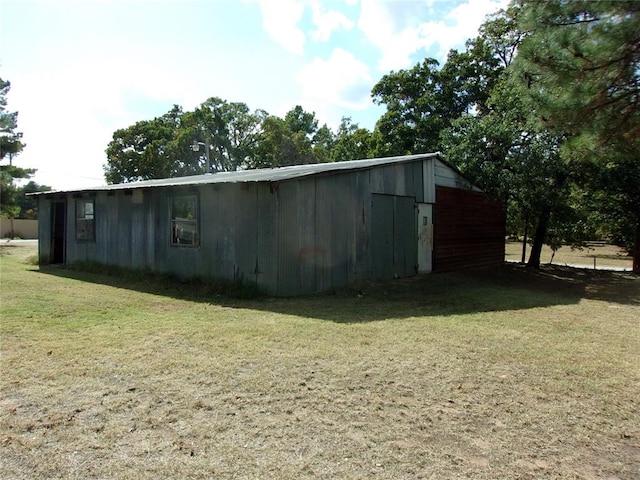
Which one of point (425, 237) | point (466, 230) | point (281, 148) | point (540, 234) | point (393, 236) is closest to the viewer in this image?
point (393, 236)

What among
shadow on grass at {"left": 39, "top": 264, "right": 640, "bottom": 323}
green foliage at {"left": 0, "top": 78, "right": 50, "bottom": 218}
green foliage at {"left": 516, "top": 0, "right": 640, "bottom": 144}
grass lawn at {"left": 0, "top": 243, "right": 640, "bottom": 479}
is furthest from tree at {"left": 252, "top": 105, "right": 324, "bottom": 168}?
green foliage at {"left": 516, "top": 0, "right": 640, "bottom": 144}

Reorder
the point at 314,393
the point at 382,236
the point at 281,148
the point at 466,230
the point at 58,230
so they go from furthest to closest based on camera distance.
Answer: the point at 281,148, the point at 58,230, the point at 466,230, the point at 382,236, the point at 314,393

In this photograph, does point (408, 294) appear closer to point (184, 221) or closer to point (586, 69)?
point (184, 221)

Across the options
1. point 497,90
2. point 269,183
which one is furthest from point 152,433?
point 497,90

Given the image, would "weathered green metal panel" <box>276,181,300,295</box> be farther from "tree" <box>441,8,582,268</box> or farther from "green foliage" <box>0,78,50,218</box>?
"green foliage" <box>0,78,50,218</box>

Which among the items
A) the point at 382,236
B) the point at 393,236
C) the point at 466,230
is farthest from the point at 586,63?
the point at 466,230

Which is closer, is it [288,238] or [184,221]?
[288,238]

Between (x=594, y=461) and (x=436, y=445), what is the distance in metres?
0.92

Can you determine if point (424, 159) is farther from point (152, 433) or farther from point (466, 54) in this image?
point (466, 54)

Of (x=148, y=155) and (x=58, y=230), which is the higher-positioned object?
(x=148, y=155)

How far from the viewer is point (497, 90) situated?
52.8 ft

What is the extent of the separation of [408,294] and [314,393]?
5.93m

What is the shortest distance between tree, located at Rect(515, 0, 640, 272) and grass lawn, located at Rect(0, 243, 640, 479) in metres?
2.39

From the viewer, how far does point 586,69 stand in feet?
13.7
